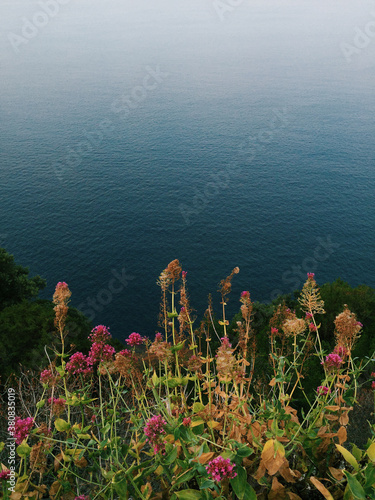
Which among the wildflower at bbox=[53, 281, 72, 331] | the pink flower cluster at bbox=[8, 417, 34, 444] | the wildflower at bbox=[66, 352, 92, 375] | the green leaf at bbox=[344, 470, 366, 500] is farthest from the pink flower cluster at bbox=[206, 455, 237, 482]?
the wildflower at bbox=[53, 281, 72, 331]

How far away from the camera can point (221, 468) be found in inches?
148

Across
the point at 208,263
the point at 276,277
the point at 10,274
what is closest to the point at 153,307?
the point at 208,263

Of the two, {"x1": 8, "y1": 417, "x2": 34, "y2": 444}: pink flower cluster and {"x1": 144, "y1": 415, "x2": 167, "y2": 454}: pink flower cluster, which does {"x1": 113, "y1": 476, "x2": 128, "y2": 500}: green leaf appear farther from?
{"x1": 8, "y1": 417, "x2": 34, "y2": 444}: pink flower cluster

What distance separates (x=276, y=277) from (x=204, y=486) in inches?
3077

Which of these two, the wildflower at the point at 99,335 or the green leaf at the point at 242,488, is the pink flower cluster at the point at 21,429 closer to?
the wildflower at the point at 99,335

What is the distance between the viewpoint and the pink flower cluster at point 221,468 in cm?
374

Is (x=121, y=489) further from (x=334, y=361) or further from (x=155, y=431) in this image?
(x=334, y=361)

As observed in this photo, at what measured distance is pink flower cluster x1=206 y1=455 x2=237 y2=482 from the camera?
147 inches

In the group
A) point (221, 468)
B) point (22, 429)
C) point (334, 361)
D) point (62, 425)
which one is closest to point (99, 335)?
point (62, 425)

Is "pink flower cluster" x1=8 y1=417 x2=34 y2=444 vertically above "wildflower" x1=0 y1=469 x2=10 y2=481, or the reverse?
"pink flower cluster" x1=8 y1=417 x2=34 y2=444

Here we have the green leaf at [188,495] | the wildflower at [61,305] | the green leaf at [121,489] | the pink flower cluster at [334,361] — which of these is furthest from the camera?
the wildflower at [61,305]

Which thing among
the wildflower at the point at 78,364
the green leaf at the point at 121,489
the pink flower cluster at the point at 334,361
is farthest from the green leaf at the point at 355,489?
the wildflower at the point at 78,364

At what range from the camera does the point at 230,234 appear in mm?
93500

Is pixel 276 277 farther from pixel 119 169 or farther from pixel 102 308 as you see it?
pixel 119 169
